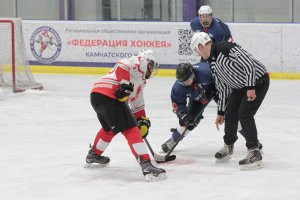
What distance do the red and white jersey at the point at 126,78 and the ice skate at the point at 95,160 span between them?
1.52 ft

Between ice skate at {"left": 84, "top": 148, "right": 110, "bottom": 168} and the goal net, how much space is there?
4.65 m

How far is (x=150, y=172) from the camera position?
5.03m

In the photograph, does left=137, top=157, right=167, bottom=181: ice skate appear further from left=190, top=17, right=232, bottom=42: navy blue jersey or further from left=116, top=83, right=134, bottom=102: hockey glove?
left=190, top=17, right=232, bottom=42: navy blue jersey

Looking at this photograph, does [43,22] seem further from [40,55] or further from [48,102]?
[48,102]

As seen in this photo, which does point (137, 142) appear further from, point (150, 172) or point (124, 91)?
point (124, 91)

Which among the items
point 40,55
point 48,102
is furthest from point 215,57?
point 40,55

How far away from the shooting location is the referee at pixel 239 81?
17.0 ft

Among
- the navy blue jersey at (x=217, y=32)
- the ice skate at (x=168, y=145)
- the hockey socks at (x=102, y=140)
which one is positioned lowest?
the ice skate at (x=168, y=145)

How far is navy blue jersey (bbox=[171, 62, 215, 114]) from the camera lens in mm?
5652

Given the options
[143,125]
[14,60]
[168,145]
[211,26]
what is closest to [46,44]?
[14,60]

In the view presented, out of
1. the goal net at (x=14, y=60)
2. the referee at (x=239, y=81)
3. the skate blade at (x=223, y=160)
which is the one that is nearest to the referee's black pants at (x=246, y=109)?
the referee at (x=239, y=81)

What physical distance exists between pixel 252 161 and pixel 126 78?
105cm

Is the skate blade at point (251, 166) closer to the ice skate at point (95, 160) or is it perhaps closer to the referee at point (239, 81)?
the referee at point (239, 81)

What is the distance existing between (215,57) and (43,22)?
7.06m
